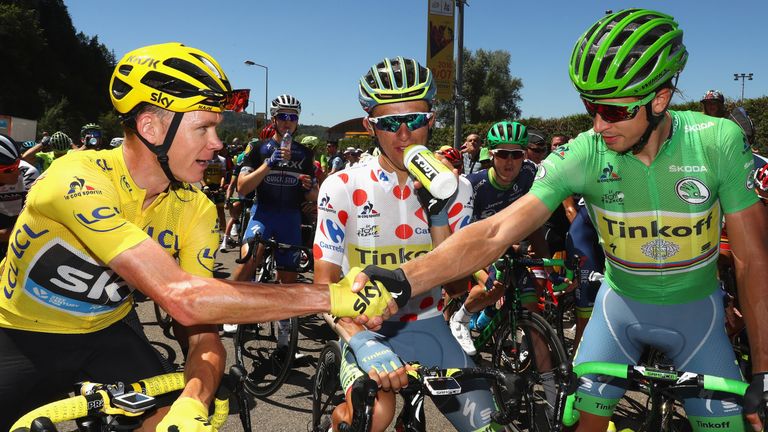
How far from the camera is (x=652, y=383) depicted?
7.38 feet

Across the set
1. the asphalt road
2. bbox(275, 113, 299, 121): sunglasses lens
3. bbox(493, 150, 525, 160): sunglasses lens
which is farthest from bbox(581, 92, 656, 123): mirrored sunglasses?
bbox(275, 113, 299, 121): sunglasses lens

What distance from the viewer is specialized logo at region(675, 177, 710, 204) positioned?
2.58 m

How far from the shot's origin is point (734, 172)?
8.19 ft

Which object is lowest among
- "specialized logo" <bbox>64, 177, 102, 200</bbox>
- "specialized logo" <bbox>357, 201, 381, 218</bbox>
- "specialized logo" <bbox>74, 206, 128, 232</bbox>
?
"specialized logo" <bbox>357, 201, 381, 218</bbox>

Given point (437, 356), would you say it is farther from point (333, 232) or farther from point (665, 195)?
point (665, 195)

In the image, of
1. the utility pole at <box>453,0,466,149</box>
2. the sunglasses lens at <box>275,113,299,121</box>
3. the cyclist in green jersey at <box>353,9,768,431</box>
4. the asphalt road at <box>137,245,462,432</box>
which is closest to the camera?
the cyclist in green jersey at <box>353,9,768,431</box>

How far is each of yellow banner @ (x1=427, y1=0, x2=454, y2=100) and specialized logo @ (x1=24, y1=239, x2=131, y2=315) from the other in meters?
14.9

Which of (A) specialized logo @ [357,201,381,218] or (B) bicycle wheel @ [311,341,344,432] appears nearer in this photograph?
(A) specialized logo @ [357,201,381,218]

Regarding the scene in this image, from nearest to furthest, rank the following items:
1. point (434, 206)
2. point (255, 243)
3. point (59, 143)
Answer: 1. point (434, 206)
2. point (255, 243)
3. point (59, 143)

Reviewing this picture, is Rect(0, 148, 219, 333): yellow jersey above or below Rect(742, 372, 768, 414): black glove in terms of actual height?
above

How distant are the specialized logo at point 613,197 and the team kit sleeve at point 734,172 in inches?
17.2

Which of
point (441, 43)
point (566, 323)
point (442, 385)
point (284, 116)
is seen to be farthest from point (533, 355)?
point (441, 43)

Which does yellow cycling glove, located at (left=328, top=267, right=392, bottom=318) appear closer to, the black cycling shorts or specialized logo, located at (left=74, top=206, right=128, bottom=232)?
specialized logo, located at (left=74, top=206, right=128, bottom=232)

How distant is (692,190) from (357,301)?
1.82 meters
